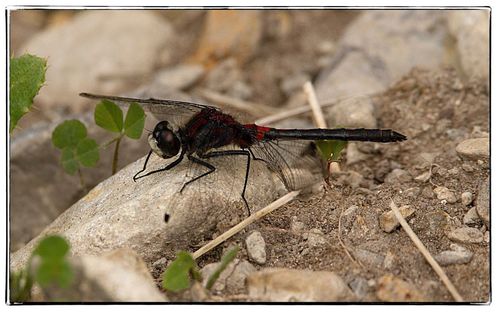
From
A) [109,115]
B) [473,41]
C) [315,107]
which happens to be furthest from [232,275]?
[473,41]

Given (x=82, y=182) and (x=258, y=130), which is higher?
(x=258, y=130)

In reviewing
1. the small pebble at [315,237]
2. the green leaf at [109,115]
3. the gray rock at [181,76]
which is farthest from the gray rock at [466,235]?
the gray rock at [181,76]

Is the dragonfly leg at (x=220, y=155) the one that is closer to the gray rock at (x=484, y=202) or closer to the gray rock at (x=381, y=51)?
the gray rock at (x=484, y=202)

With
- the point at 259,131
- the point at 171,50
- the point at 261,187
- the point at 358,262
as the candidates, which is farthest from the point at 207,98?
the point at 358,262

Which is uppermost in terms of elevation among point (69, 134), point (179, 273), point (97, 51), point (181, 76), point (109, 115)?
point (97, 51)

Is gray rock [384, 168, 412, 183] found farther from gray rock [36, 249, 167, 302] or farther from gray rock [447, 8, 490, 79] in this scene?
gray rock [36, 249, 167, 302]

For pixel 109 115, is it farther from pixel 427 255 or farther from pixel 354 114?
pixel 427 255
